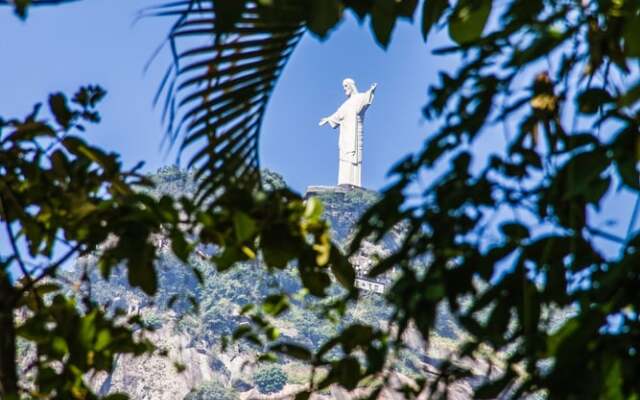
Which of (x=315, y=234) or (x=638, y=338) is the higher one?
(x=315, y=234)

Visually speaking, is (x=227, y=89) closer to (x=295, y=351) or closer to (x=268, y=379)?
(x=295, y=351)

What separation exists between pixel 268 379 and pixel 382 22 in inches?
1773

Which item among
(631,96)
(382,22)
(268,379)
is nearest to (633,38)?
(631,96)

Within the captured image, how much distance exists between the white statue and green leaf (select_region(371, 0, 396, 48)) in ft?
125

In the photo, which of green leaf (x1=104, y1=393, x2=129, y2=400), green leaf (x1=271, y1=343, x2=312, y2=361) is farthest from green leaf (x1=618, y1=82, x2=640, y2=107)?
green leaf (x1=104, y1=393, x2=129, y2=400)

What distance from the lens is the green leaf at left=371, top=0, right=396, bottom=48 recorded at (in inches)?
23.9

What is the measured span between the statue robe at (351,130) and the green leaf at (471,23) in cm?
3901

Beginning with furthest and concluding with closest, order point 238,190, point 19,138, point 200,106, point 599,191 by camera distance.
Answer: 1. point 200,106
2. point 19,138
3. point 238,190
4. point 599,191

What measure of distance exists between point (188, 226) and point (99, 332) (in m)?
0.09

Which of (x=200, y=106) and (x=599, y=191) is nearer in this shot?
(x=599, y=191)

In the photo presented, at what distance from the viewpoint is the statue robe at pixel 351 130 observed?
1571 inches

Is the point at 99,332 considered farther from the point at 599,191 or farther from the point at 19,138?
the point at 599,191

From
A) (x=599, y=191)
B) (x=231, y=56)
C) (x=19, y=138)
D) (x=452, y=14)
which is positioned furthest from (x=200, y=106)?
(x=599, y=191)

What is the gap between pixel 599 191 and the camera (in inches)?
21.7
